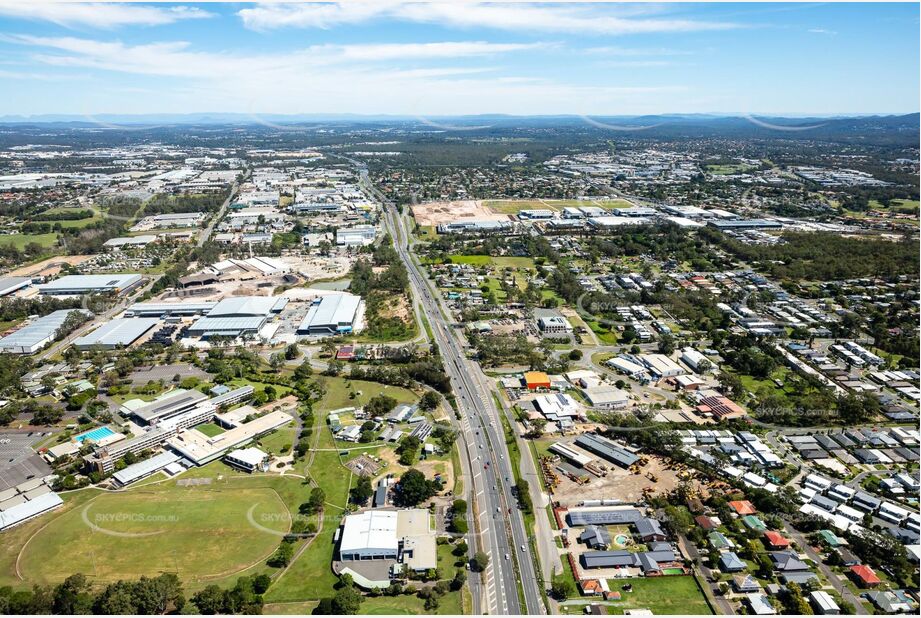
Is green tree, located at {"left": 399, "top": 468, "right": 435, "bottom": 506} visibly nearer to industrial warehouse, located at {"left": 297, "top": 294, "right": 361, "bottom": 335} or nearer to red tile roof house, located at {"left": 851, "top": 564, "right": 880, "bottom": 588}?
red tile roof house, located at {"left": 851, "top": 564, "right": 880, "bottom": 588}

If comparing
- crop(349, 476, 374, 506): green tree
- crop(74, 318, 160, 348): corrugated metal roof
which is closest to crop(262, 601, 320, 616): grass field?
crop(349, 476, 374, 506): green tree

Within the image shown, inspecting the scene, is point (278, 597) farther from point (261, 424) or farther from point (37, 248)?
point (37, 248)

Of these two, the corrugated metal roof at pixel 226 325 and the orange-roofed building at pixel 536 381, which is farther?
the corrugated metal roof at pixel 226 325

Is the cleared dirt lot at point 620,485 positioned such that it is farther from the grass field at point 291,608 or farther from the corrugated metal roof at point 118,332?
the corrugated metal roof at point 118,332

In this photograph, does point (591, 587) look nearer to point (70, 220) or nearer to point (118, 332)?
point (118, 332)

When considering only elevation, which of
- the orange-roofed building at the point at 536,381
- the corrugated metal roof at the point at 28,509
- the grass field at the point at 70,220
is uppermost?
the grass field at the point at 70,220

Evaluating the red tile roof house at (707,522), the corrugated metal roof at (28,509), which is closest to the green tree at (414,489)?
the red tile roof house at (707,522)

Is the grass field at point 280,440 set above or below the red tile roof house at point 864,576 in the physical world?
above
